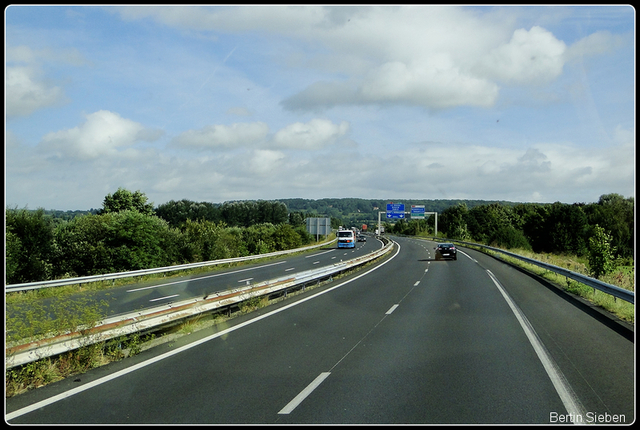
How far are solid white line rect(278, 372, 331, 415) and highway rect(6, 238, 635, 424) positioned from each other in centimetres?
1

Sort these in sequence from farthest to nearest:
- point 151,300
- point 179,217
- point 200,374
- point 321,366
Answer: point 179,217 < point 151,300 < point 321,366 < point 200,374

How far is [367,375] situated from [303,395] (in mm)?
1400

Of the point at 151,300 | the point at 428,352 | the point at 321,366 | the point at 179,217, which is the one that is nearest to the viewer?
the point at 321,366

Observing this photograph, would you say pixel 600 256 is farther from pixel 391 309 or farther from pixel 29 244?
pixel 29 244

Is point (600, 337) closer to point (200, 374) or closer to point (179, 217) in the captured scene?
point (200, 374)

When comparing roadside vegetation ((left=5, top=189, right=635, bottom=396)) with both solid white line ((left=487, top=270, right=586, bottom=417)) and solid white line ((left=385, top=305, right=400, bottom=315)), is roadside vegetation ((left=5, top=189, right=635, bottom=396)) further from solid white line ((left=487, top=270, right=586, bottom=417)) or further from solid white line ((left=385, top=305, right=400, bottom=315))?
solid white line ((left=385, top=305, right=400, bottom=315))

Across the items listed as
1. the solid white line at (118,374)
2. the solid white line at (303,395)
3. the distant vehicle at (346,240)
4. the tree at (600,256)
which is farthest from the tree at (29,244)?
the distant vehicle at (346,240)

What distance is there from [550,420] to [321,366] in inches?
143

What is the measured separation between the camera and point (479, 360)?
8719 mm

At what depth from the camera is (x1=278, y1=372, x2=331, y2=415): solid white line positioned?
618 cm

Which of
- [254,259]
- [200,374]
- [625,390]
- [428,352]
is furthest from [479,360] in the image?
[254,259]

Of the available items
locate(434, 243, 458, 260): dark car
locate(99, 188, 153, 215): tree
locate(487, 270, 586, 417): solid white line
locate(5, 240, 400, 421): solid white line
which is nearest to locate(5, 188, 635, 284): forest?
locate(99, 188, 153, 215): tree

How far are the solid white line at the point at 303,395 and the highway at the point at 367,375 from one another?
1 centimetres

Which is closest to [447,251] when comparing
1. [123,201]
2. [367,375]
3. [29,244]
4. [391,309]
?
[391,309]
